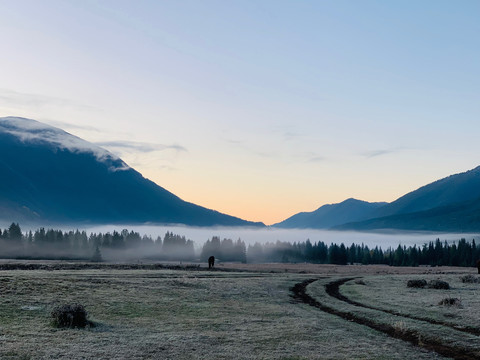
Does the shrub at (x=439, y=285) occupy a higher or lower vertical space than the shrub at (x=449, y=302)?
lower

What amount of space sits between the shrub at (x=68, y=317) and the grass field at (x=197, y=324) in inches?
25.2

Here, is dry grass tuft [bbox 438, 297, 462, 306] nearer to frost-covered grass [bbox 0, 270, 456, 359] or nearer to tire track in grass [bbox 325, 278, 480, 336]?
tire track in grass [bbox 325, 278, 480, 336]

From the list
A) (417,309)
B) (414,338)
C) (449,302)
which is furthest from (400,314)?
(414,338)

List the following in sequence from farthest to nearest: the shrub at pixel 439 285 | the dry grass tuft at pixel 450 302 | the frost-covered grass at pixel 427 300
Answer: the shrub at pixel 439 285, the dry grass tuft at pixel 450 302, the frost-covered grass at pixel 427 300

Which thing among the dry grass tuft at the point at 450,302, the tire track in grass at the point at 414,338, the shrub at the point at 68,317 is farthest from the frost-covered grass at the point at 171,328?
the dry grass tuft at the point at 450,302

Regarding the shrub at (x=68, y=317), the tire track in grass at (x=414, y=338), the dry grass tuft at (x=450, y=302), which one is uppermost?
the shrub at (x=68, y=317)

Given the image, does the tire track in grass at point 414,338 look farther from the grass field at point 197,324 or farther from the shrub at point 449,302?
the shrub at point 449,302

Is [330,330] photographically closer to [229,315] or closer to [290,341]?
[290,341]

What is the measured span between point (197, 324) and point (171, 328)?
2.44 metres

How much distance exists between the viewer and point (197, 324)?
1374 inches

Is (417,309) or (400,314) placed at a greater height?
(417,309)

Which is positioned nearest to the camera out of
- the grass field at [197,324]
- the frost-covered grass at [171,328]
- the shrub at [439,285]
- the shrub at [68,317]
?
the frost-covered grass at [171,328]

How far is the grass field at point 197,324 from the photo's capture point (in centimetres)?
2691

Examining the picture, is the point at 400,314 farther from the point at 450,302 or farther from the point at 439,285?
the point at 439,285
